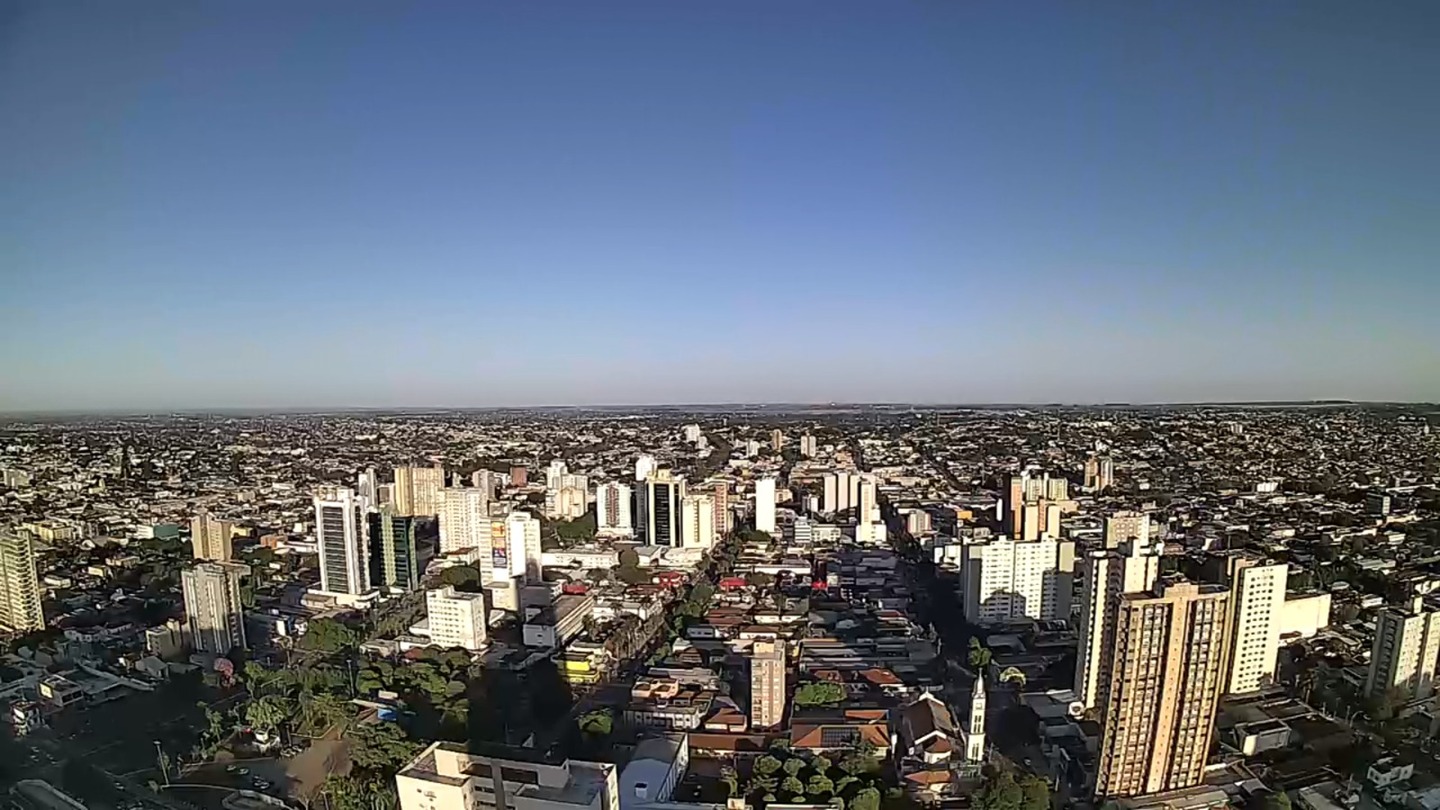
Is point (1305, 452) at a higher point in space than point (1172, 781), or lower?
higher

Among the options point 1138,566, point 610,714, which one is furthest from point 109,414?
point 1138,566

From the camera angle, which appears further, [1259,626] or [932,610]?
[932,610]

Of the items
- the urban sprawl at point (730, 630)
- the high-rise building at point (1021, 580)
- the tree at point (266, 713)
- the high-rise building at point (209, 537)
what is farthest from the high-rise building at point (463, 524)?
→ the high-rise building at point (1021, 580)

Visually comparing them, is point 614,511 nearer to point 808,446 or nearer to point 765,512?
point 765,512

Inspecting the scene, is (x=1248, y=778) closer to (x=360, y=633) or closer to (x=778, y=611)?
(x=778, y=611)

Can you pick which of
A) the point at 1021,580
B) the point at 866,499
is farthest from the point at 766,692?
the point at 866,499

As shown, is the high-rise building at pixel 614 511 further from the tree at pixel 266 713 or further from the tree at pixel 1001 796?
the tree at pixel 1001 796

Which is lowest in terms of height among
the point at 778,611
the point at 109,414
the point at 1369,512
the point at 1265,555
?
the point at 778,611

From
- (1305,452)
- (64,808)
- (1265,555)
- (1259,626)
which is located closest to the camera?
(64,808)
